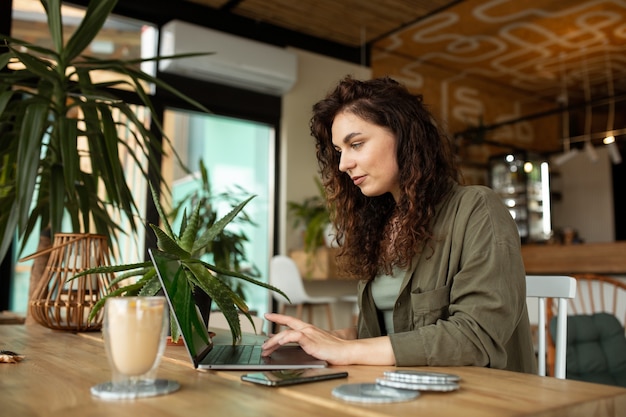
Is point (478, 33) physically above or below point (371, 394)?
above

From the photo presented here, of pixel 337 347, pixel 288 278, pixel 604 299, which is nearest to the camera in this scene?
pixel 337 347

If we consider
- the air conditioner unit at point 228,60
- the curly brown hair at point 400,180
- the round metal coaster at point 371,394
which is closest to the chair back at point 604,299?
the curly brown hair at point 400,180

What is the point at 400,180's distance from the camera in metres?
1.49

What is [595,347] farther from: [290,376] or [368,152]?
[290,376]

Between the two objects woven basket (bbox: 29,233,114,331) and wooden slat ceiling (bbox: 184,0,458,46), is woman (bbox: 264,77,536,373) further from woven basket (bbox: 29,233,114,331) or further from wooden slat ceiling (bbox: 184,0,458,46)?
wooden slat ceiling (bbox: 184,0,458,46)

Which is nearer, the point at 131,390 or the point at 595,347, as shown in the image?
the point at 131,390

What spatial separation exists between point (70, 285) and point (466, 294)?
1.07 meters

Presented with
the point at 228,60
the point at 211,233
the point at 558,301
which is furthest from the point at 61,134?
the point at 228,60

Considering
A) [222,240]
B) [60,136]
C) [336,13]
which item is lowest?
[222,240]

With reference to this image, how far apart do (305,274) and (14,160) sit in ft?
11.4

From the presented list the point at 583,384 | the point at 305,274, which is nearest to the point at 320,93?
the point at 305,274

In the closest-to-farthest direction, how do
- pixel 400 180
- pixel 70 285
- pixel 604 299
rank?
pixel 400 180
pixel 70 285
pixel 604 299

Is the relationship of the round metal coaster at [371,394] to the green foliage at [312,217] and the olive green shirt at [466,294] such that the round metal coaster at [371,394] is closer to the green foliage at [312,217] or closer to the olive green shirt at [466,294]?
the olive green shirt at [466,294]

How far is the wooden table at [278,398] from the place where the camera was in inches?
26.1
